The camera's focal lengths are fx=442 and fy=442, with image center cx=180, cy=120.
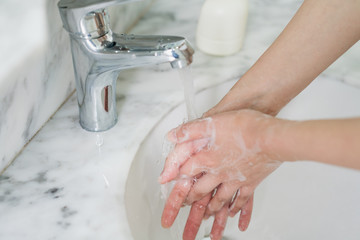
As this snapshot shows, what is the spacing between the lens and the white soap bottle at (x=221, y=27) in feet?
2.17

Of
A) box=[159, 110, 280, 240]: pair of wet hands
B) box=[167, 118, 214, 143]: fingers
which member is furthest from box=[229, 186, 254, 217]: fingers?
box=[167, 118, 214, 143]: fingers

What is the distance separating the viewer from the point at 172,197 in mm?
542

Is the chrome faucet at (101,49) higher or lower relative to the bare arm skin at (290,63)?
higher

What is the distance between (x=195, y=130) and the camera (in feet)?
1.68

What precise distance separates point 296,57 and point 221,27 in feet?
0.50

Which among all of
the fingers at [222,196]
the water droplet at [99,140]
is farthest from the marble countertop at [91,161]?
the fingers at [222,196]

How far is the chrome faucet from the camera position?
0.44 metres

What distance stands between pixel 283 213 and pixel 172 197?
0.25 metres

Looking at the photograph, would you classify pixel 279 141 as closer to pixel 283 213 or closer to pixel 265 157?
pixel 265 157

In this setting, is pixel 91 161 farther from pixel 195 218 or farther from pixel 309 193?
pixel 309 193

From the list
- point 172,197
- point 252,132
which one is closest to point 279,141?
point 252,132

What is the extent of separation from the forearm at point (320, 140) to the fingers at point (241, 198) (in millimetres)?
143

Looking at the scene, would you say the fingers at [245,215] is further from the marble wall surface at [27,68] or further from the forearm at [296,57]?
the marble wall surface at [27,68]

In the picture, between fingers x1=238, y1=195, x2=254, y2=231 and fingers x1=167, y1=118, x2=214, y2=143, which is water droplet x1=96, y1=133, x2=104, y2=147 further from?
fingers x1=238, y1=195, x2=254, y2=231
